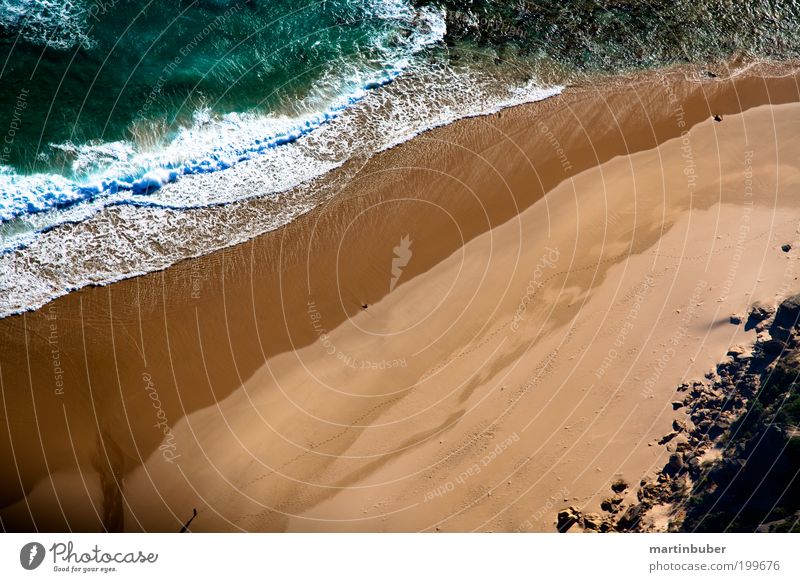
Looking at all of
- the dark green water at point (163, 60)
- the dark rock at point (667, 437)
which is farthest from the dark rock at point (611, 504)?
the dark green water at point (163, 60)

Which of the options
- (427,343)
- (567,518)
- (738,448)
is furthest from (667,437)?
(427,343)

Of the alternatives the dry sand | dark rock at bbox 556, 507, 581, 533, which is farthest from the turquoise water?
dark rock at bbox 556, 507, 581, 533

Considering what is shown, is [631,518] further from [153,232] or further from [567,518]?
[153,232]

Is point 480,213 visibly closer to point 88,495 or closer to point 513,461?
point 513,461

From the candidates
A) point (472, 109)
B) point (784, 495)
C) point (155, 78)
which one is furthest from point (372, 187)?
point (784, 495)

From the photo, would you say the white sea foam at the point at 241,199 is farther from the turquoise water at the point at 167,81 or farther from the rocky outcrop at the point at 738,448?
the rocky outcrop at the point at 738,448
